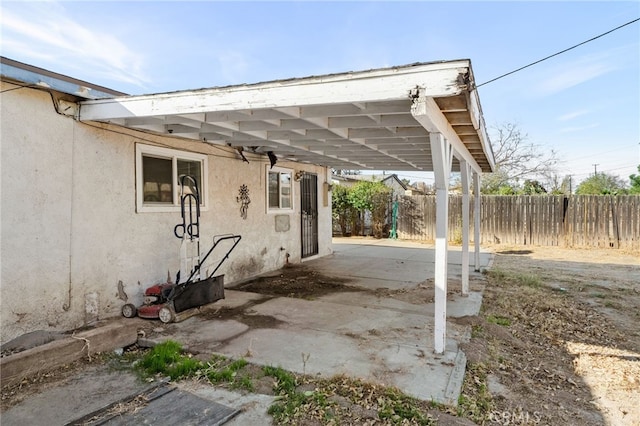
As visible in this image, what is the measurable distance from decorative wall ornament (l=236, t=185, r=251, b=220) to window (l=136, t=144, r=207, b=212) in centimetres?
114

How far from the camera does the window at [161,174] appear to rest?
4965 millimetres

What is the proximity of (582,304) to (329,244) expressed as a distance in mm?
6522

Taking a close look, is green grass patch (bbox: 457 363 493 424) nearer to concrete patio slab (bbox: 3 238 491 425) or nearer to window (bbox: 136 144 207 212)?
concrete patio slab (bbox: 3 238 491 425)

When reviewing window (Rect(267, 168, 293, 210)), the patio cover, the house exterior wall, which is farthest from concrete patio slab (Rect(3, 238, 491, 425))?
window (Rect(267, 168, 293, 210))

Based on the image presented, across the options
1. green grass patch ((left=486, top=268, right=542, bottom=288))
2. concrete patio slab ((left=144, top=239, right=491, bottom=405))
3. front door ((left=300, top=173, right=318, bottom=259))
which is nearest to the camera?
concrete patio slab ((left=144, top=239, right=491, bottom=405))

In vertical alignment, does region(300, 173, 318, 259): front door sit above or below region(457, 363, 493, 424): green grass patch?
above

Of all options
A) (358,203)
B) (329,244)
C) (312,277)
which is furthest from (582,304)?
(358,203)

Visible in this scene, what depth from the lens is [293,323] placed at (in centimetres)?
456

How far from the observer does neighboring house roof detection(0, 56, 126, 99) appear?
330 cm

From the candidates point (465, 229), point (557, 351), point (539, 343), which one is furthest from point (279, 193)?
point (557, 351)

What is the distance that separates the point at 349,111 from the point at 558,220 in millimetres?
11752

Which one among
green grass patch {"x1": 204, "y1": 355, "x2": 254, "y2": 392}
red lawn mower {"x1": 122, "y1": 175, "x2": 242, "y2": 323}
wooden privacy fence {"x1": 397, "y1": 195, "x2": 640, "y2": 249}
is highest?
wooden privacy fence {"x1": 397, "y1": 195, "x2": 640, "y2": 249}

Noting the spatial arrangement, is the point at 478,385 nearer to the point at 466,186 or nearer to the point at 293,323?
the point at 293,323

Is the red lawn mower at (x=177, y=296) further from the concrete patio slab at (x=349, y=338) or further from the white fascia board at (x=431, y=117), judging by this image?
the white fascia board at (x=431, y=117)
